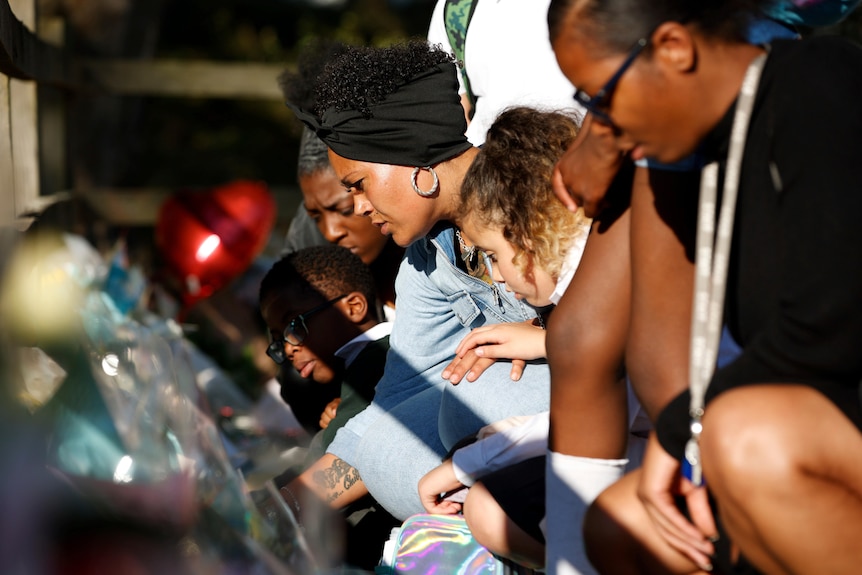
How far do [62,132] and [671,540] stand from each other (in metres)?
3.75

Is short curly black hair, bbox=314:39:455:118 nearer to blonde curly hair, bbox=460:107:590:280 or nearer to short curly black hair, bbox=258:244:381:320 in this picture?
blonde curly hair, bbox=460:107:590:280

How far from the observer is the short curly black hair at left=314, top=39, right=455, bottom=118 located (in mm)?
2668

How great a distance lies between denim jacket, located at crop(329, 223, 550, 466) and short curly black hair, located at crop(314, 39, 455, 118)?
15.6 inches

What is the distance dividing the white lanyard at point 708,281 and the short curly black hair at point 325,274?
6.14 feet

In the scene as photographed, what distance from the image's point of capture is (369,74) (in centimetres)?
268

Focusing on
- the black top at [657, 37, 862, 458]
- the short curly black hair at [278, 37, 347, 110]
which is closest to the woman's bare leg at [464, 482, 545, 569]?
the black top at [657, 37, 862, 458]

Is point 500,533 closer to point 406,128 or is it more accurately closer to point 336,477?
point 336,477

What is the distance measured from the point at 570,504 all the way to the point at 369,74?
129 cm

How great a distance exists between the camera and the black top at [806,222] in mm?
1497

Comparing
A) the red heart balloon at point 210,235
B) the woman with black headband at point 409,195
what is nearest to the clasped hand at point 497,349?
the woman with black headband at point 409,195

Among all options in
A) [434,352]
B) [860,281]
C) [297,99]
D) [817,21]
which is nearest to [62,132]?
[297,99]

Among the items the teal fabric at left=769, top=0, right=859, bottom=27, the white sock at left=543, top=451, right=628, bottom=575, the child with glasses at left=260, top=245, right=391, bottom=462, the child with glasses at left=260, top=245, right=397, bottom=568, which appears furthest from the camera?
the child with glasses at left=260, top=245, right=391, bottom=462

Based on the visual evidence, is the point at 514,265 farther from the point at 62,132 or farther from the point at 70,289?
the point at 62,132

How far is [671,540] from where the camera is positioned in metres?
1.73
